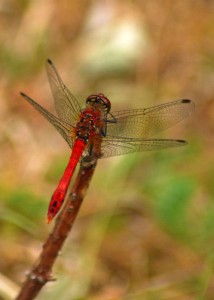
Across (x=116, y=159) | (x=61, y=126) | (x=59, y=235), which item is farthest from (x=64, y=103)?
(x=116, y=159)

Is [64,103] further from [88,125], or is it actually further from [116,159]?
[116,159]

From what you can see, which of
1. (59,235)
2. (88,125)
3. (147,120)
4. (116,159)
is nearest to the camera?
(59,235)

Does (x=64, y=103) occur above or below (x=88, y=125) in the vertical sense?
above

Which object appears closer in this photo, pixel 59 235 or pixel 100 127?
pixel 59 235

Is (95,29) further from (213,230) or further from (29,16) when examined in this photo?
(213,230)

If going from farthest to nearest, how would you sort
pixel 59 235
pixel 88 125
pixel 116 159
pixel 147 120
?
pixel 116 159 < pixel 147 120 < pixel 88 125 < pixel 59 235

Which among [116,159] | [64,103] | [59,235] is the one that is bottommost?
[59,235]

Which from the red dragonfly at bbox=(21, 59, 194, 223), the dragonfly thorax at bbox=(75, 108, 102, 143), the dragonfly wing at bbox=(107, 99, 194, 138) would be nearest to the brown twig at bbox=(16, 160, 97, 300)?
the red dragonfly at bbox=(21, 59, 194, 223)
